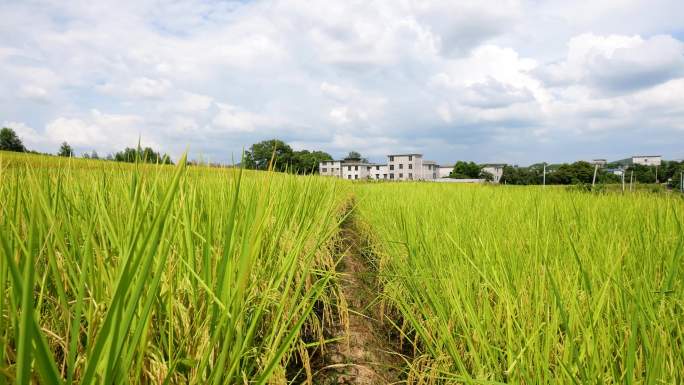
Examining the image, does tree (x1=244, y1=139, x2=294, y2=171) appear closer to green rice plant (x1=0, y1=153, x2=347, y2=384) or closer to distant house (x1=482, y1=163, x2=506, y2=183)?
green rice plant (x1=0, y1=153, x2=347, y2=384)

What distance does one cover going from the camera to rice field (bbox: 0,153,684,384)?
558 mm

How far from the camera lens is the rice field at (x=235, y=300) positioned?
1.83ft

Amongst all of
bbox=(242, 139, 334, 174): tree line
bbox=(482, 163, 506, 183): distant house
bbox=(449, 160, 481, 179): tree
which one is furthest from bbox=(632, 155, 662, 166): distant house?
bbox=(242, 139, 334, 174): tree line

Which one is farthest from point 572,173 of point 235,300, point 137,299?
point 137,299

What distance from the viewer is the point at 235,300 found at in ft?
2.53

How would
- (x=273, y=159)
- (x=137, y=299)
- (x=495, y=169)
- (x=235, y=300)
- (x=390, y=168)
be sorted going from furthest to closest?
(x=495, y=169)
(x=390, y=168)
(x=273, y=159)
(x=235, y=300)
(x=137, y=299)

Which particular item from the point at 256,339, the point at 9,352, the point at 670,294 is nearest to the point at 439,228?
the point at 670,294

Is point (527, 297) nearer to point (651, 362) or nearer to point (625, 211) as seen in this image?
point (651, 362)

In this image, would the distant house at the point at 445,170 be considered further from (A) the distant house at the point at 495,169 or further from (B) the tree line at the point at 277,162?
(B) the tree line at the point at 277,162

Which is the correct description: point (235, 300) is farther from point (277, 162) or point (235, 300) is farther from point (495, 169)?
point (495, 169)

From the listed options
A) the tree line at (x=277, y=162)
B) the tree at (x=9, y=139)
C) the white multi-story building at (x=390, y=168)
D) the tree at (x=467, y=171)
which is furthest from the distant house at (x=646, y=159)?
the tree at (x=9, y=139)

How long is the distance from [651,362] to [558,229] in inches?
62.9

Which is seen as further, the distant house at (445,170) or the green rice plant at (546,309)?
the distant house at (445,170)

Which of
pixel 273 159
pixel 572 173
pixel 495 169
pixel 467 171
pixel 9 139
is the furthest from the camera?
pixel 495 169
